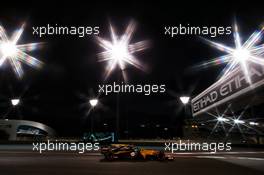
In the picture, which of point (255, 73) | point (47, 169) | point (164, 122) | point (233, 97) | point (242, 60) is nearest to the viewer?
point (47, 169)

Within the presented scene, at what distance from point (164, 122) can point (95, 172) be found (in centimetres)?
5653

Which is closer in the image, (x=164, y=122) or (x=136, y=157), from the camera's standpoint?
(x=136, y=157)

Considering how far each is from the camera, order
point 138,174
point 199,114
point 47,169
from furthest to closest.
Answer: point 199,114 < point 47,169 < point 138,174

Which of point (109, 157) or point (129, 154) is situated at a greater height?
point (129, 154)

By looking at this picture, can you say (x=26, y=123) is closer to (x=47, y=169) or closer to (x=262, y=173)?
(x=47, y=169)

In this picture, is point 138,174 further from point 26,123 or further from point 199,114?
point 26,123

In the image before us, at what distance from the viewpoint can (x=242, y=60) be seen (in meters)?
20.4

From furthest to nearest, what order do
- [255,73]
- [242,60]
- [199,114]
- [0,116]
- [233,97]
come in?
[0,116] < [199,114] < [233,97] < [242,60] < [255,73]

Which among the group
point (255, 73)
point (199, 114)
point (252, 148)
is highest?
point (255, 73)

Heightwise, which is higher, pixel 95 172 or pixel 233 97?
pixel 233 97

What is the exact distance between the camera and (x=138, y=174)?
44.2 feet

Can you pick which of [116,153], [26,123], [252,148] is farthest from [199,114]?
[26,123]

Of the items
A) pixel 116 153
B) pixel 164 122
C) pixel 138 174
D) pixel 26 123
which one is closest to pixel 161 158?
pixel 116 153

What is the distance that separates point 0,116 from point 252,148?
229 feet
